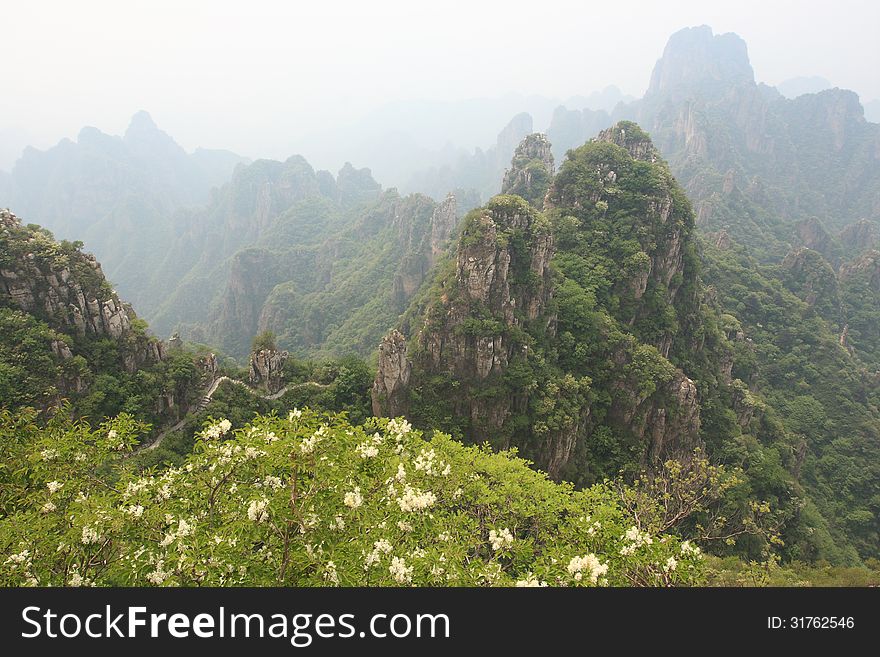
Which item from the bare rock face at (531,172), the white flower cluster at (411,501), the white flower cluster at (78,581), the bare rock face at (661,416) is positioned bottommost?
the bare rock face at (661,416)

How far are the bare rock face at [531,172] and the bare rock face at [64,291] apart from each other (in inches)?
1959

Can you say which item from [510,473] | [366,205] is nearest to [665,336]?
[510,473]

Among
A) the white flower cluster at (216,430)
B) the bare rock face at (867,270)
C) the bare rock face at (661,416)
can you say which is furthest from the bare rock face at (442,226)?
the bare rock face at (867,270)

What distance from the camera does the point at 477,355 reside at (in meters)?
32.2

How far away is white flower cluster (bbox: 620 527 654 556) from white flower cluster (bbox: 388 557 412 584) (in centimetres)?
536

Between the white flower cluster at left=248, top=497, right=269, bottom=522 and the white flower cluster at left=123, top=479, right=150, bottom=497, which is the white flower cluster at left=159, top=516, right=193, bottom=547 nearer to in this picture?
the white flower cluster at left=248, top=497, right=269, bottom=522

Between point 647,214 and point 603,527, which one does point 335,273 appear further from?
point 603,527

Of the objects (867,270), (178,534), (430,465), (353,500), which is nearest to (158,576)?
(178,534)

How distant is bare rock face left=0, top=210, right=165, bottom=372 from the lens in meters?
27.1

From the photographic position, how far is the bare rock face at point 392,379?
30.4 metres

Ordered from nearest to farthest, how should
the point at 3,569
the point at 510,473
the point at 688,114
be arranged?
the point at 3,569, the point at 510,473, the point at 688,114

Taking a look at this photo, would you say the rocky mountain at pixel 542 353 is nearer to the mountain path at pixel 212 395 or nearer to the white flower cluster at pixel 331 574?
the mountain path at pixel 212 395

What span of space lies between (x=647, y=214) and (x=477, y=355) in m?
26.2

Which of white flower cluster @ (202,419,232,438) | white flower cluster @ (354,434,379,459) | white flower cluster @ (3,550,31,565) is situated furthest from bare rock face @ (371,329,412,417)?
white flower cluster @ (3,550,31,565)
